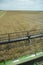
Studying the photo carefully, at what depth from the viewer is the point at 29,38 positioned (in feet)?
38.8

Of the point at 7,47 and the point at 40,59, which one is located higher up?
the point at 40,59

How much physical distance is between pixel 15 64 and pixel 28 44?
6632mm

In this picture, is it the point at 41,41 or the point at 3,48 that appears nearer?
the point at 3,48

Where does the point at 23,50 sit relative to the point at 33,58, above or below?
below

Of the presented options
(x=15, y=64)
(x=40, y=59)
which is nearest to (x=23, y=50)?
(x=40, y=59)

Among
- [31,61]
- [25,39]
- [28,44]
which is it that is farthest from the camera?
[28,44]

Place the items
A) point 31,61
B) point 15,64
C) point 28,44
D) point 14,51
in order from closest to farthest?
point 15,64 < point 31,61 < point 14,51 < point 28,44

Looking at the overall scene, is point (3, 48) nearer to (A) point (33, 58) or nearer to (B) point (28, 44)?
(B) point (28, 44)

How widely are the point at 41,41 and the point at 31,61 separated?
6491 millimetres

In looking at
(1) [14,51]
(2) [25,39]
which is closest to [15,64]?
(1) [14,51]

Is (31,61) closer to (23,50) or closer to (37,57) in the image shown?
(37,57)

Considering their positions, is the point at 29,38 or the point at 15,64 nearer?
the point at 15,64

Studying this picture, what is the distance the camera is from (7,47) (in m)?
11.7

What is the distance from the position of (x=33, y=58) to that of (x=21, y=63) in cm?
61
